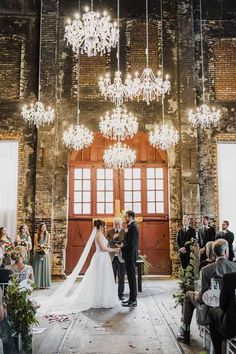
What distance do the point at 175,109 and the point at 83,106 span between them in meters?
2.71

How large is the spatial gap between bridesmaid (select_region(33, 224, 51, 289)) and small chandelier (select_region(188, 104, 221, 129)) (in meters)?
4.74

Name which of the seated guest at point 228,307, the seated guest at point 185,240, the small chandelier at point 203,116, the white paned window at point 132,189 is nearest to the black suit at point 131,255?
the seated guest at point 185,240

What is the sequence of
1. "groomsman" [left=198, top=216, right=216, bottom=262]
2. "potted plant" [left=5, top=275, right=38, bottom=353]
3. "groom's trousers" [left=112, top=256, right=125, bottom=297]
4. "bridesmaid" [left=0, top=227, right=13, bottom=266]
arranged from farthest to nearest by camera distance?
1. "groomsman" [left=198, top=216, right=216, bottom=262]
2. "bridesmaid" [left=0, top=227, right=13, bottom=266]
3. "groom's trousers" [left=112, top=256, right=125, bottom=297]
4. "potted plant" [left=5, top=275, right=38, bottom=353]

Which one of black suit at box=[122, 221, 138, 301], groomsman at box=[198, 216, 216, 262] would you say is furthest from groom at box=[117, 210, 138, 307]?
groomsman at box=[198, 216, 216, 262]

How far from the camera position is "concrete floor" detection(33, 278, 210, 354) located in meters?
4.64

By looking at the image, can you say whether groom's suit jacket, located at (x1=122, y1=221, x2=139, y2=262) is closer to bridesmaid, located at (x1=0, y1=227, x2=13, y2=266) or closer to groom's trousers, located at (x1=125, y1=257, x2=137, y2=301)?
groom's trousers, located at (x1=125, y1=257, x2=137, y2=301)

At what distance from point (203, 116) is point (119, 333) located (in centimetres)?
575

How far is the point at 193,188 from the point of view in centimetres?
1098

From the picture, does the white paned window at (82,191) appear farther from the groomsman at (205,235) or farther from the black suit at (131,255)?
the black suit at (131,255)

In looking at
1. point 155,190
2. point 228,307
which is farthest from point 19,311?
point 155,190

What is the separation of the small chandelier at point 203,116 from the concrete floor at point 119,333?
4.52 m

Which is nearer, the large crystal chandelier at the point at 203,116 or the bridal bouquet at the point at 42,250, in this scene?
the large crystal chandelier at the point at 203,116

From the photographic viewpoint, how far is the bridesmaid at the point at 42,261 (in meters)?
9.36

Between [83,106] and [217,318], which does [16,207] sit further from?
[217,318]
